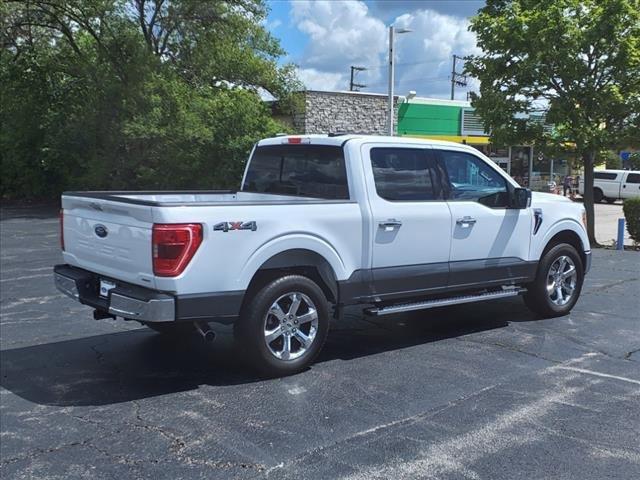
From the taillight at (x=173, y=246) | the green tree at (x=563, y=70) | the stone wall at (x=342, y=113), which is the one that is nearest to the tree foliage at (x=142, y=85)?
the stone wall at (x=342, y=113)

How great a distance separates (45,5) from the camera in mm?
23172

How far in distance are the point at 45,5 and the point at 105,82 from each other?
13.7 feet

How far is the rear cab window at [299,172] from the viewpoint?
5.79 meters

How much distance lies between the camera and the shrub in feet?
47.8

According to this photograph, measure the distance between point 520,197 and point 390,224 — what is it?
1.72 meters

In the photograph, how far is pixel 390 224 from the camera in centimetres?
568

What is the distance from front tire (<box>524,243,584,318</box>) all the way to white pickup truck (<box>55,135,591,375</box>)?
16mm

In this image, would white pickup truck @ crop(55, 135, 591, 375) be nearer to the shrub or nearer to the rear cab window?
the rear cab window

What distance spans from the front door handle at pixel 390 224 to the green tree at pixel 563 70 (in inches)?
356

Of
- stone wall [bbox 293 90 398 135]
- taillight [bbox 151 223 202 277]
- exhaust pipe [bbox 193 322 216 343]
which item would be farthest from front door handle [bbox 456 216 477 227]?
stone wall [bbox 293 90 398 135]

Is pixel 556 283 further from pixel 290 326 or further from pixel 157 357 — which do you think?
pixel 157 357

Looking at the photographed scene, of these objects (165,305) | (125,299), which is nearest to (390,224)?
(165,305)

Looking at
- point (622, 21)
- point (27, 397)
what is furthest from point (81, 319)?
point (622, 21)

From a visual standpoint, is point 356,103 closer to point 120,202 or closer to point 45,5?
point 45,5
